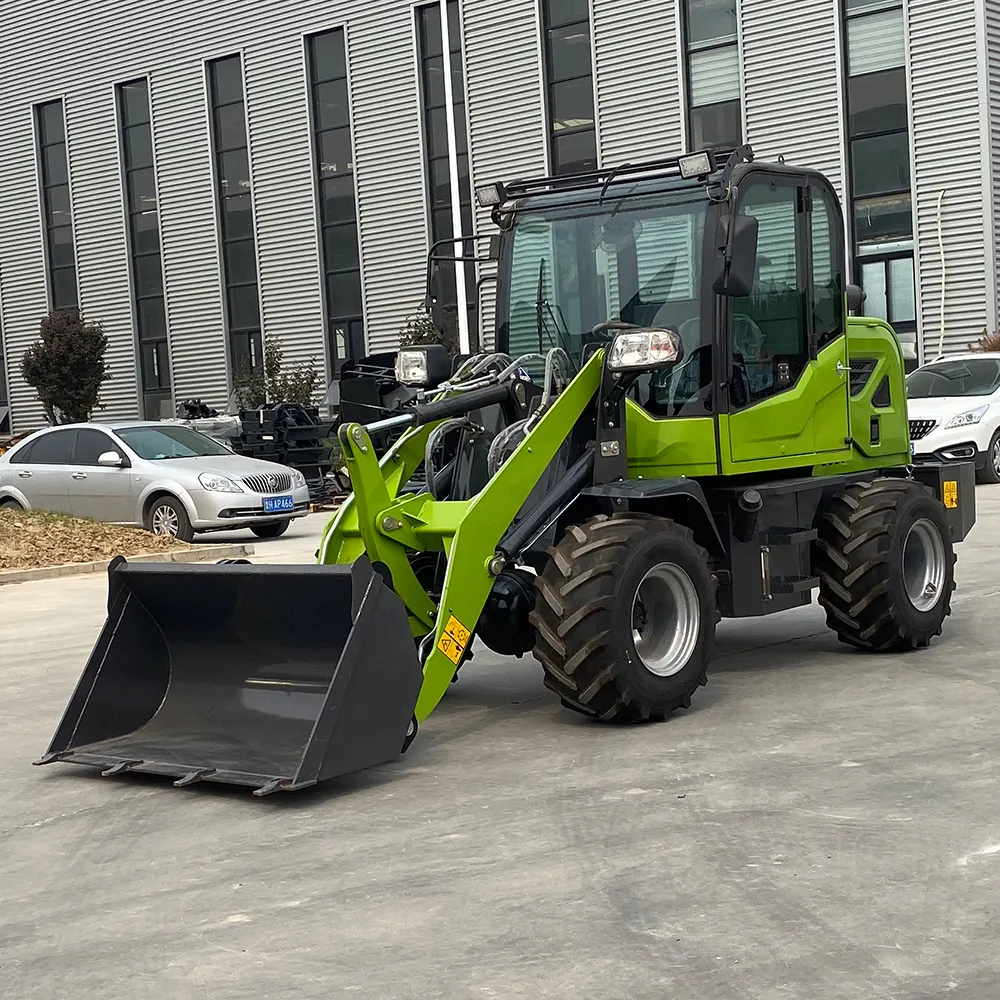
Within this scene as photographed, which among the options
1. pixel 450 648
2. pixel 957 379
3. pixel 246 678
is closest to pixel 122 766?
pixel 246 678

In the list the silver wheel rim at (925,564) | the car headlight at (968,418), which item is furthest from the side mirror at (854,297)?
the car headlight at (968,418)

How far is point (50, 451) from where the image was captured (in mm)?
20641

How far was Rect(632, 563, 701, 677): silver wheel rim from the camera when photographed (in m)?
7.84

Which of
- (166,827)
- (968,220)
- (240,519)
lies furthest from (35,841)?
(968,220)

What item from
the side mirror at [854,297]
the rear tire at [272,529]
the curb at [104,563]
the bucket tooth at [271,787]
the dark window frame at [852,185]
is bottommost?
the rear tire at [272,529]

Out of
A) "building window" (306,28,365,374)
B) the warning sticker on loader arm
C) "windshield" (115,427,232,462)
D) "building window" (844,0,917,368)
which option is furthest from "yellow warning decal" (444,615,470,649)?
"building window" (306,28,365,374)

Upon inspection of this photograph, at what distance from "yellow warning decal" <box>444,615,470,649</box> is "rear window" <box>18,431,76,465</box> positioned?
14.1 m

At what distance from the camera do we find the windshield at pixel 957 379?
71.1 ft

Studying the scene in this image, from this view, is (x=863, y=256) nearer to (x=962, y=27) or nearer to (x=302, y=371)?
(x=962, y=27)

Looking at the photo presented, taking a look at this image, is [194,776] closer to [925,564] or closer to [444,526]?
[444,526]

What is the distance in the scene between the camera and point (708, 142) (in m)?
31.2

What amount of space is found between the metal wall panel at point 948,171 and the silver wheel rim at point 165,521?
14.4 meters

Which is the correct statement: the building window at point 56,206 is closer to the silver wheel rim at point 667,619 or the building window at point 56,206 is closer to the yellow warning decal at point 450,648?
the silver wheel rim at point 667,619

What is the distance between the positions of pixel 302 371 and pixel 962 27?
54.1 feet
